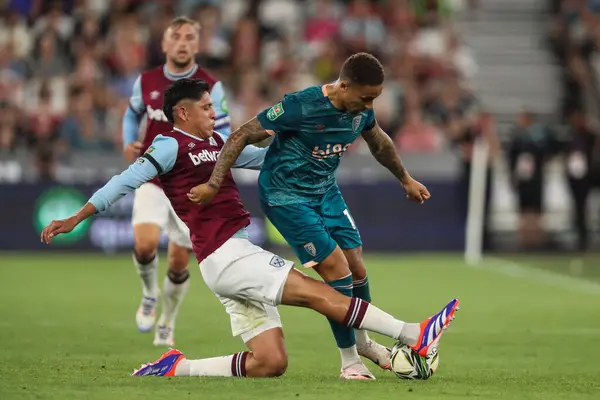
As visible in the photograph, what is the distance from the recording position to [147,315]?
11.9m

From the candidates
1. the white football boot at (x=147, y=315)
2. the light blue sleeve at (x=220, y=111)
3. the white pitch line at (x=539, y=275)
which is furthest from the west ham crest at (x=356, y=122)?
the white pitch line at (x=539, y=275)

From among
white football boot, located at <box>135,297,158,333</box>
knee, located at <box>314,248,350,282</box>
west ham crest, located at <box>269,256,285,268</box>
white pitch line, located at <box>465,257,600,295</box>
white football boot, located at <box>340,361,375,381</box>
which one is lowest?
white pitch line, located at <box>465,257,600,295</box>

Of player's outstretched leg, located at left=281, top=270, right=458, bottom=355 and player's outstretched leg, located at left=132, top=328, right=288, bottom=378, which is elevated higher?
player's outstretched leg, located at left=281, top=270, right=458, bottom=355

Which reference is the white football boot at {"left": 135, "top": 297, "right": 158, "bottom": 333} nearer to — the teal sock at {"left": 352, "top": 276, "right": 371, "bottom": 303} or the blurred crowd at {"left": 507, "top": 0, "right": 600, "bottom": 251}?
the teal sock at {"left": 352, "top": 276, "right": 371, "bottom": 303}

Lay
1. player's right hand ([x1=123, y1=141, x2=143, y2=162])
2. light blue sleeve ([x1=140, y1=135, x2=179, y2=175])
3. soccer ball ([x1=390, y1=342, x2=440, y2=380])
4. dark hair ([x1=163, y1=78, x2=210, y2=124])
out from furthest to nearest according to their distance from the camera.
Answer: player's right hand ([x1=123, y1=141, x2=143, y2=162]) < dark hair ([x1=163, y1=78, x2=210, y2=124]) < light blue sleeve ([x1=140, y1=135, x2=179, y2=175]) < soccer ball ([x1=390, y1=342, x2=440, y2=380])

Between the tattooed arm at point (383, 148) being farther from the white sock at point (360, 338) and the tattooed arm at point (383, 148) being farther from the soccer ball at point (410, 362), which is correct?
the soccer ball at point (410, 362)

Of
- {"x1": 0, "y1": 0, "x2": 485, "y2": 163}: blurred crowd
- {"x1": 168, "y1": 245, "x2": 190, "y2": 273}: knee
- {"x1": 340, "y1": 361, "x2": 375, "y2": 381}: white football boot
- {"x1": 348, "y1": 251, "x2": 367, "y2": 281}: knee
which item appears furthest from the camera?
{"x1": 0, "y1": 0, "x2": 485, "y2": 163}: blurred crowd

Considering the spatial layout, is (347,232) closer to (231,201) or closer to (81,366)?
(231,201)

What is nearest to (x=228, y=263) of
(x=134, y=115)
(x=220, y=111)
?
(x=220, y=111)

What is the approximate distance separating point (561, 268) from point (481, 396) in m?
12.5

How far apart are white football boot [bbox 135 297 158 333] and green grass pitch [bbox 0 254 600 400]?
11 cm

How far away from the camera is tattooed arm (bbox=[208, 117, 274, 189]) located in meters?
8.48

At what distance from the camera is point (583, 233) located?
74.2 ft

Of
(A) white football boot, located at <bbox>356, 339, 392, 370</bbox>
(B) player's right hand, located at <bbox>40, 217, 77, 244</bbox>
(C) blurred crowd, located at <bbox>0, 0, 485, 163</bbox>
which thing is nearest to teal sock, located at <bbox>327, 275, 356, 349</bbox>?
(A) white football boot, located at <bbox>356, 339, 392, 370</bbox>
